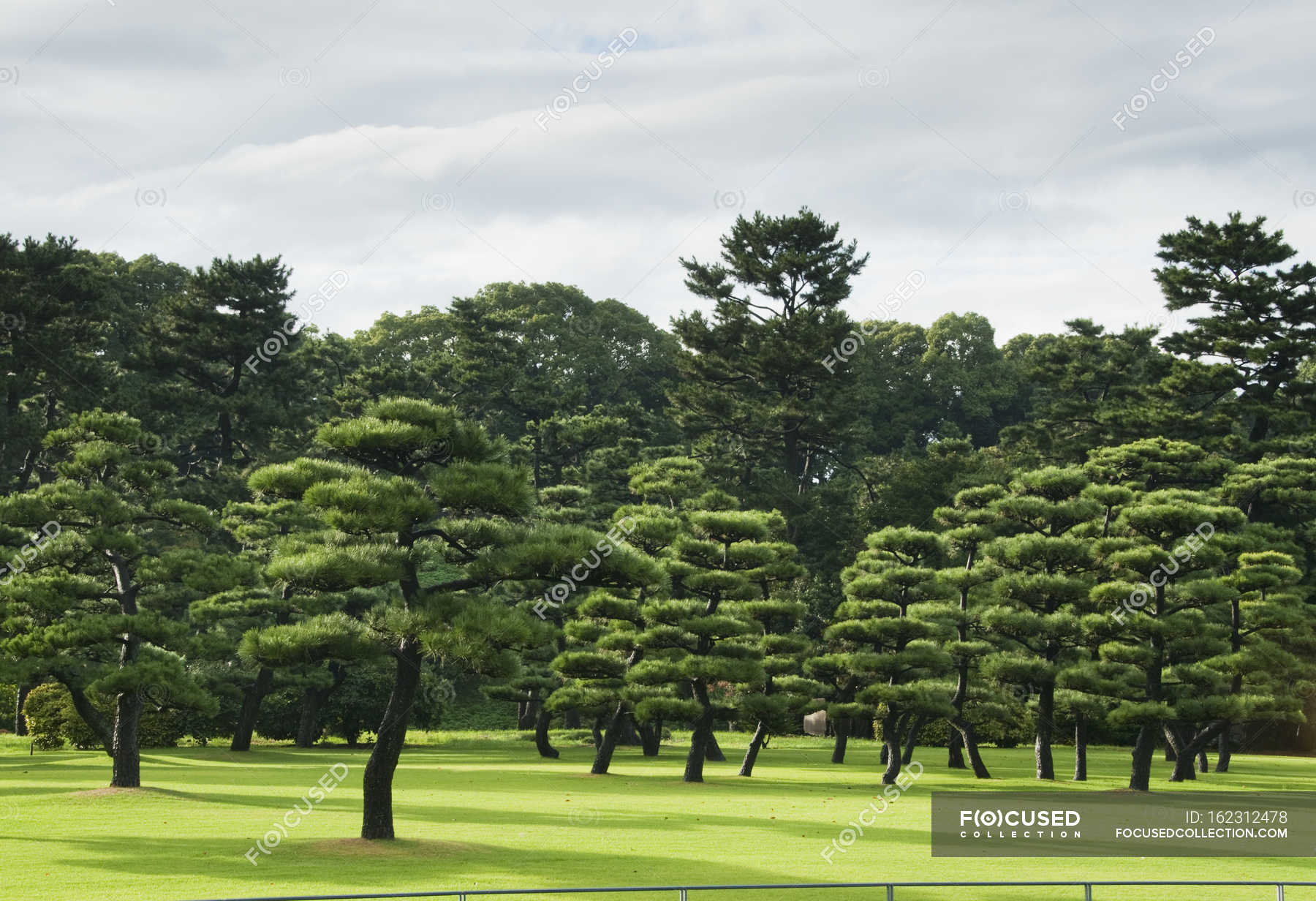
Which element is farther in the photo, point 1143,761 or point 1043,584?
point 1043,584

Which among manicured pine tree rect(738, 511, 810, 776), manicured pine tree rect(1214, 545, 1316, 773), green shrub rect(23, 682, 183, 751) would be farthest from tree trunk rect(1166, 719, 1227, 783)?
green shrub rect(23, 682, 183, 751)

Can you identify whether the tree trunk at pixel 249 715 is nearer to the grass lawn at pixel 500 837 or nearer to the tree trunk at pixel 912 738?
the grass lawn at pixel 500 837

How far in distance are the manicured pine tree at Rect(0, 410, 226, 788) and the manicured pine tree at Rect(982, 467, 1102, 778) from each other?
16.0 meters

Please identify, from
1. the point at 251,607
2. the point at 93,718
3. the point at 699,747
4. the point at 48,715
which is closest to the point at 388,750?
the point at 93,718

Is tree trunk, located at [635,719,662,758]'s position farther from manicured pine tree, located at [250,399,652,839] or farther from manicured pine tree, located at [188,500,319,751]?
manicured pine tree, located at [250,399,652,839]

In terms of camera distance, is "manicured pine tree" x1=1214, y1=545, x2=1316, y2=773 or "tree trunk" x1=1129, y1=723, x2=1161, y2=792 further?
"manicured pine tree" x1=1214, y1=545, x2=1316, y2=773

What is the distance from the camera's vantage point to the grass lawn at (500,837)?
1163 cm

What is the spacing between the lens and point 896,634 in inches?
960

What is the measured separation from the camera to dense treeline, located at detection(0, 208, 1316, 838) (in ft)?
47.6

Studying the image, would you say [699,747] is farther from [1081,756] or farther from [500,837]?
[500,837]

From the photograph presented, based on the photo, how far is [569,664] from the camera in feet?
82.1

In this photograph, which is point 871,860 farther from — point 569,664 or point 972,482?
point 972,482

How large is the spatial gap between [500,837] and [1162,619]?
15.3 meters

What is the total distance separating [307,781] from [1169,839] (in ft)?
53.3
